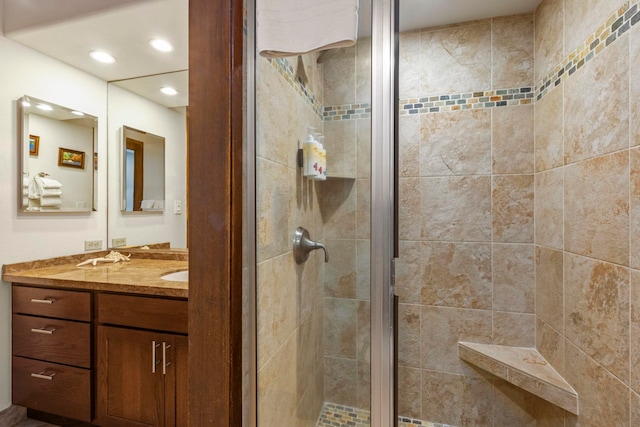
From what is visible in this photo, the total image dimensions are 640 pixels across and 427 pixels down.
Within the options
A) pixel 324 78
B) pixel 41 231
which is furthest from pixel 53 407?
pixel 324 78

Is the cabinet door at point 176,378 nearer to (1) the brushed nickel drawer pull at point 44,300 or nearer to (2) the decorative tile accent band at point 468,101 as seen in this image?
(1) the brushed nickel drawer pull at point 44,300

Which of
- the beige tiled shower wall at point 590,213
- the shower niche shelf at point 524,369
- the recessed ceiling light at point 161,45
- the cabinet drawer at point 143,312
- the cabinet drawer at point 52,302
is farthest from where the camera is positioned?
the recessed ceiling light at point 161,45

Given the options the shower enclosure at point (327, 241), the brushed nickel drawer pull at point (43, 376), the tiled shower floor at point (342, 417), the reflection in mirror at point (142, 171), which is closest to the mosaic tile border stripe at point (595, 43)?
the shower enclosure at point (327, 241)

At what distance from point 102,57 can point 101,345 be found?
1678mm

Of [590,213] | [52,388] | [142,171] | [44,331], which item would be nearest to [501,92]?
[590,213]

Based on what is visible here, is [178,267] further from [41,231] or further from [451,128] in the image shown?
[451,128]

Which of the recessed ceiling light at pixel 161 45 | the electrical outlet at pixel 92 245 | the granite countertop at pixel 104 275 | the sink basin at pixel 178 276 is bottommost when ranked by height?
the sink basin at pixel 178 276

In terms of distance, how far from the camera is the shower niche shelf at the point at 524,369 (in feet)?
4.16

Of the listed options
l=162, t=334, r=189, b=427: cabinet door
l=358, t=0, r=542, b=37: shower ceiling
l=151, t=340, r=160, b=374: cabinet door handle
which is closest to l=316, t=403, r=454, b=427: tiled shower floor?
l=162, t=334, r=189, b=427: cabinet door

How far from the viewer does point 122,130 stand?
2217mm

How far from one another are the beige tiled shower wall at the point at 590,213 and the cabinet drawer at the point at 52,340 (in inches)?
84.1

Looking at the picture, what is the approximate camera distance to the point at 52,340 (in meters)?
1.57

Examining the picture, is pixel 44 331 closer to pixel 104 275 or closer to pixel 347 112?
pixel 104 275

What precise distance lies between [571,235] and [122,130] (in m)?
2.71
